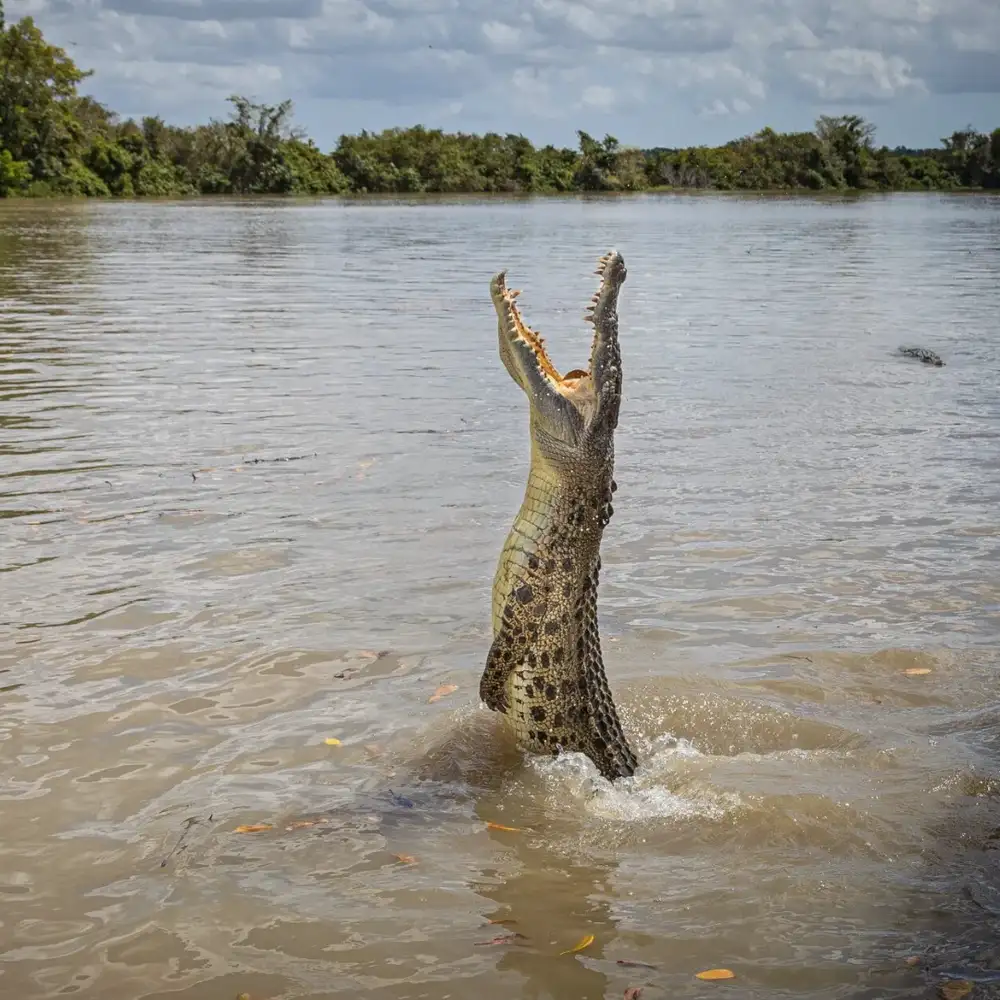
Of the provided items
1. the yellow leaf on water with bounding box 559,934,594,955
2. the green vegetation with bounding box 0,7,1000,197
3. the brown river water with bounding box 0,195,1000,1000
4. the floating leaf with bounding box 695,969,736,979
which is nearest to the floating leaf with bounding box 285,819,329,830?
the brown river water with bounding box 0,195,1000,1000

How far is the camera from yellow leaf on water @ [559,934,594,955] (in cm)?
381

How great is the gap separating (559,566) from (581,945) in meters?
1.67

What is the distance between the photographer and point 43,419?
34.5ft

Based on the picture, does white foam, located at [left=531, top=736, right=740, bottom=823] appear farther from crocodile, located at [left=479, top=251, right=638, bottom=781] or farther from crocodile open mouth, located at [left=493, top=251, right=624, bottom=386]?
crocodile open mouth, located at [left=493, top=251, right=624, bottom=386]

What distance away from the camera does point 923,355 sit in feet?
47.8

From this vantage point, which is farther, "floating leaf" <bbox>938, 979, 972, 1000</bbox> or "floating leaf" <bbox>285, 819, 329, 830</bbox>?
"floating leaf" <bbox>285, 819, 329, 830</bbox>

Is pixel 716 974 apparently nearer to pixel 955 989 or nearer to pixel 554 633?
pixel 955 989

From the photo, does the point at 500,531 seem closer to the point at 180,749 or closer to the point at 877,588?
the point at 877,588

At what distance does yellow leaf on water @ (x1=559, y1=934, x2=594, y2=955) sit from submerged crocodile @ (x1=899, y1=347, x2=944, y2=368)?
38.6ft

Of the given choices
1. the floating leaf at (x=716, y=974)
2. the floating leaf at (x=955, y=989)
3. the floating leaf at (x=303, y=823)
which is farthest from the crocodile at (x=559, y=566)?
the floating leaf at (x=955, y=989)

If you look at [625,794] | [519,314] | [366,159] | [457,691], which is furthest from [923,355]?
[366,159]

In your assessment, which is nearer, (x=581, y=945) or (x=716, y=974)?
(x=716, y=974)

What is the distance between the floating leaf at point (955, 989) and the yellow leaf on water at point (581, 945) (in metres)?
1.00

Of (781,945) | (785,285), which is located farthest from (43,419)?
(785,285)
